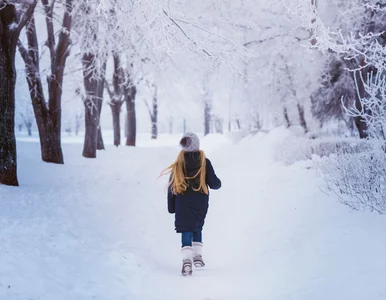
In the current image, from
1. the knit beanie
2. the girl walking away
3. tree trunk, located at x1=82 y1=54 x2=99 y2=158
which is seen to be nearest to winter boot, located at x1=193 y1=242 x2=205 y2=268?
the girl walking away

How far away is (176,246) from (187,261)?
1495mm

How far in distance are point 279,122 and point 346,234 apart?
27084 millimetres

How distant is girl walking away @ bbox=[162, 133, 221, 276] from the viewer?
506cm

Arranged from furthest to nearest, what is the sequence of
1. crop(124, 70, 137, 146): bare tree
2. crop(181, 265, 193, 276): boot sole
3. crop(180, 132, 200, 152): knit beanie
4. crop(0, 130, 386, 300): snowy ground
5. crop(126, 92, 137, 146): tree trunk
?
1. crop(126, 92, 137, 146): tree trunk
2. crop(124, 70, 137, 146): bare tree
3. crop(180, 132, 200, 152): knit beanie
4. crop(181, 265, 193, 276): boot sole
5. crop(0, 130, 386, 300): snowy ground

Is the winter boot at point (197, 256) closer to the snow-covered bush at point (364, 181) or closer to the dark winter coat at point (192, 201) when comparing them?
the dark winter coat at point (192, 201)

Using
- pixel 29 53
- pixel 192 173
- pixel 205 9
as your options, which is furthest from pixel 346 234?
pixel 29 53

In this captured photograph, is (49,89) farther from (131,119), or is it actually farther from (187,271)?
(131,119)

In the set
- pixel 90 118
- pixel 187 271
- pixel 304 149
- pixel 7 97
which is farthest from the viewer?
pixel 90 118

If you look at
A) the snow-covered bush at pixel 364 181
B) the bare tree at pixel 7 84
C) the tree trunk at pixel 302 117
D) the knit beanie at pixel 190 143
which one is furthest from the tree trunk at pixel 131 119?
the knit beanie at pixel 190 143

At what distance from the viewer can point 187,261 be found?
4.91 m

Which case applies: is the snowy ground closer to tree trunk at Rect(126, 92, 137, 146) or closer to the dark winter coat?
the dark winter coat

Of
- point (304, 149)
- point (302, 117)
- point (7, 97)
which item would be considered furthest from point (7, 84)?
point (302, 117)

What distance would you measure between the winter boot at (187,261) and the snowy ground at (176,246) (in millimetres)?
130

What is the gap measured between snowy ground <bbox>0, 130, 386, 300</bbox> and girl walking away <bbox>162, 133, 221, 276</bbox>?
0.52 m
